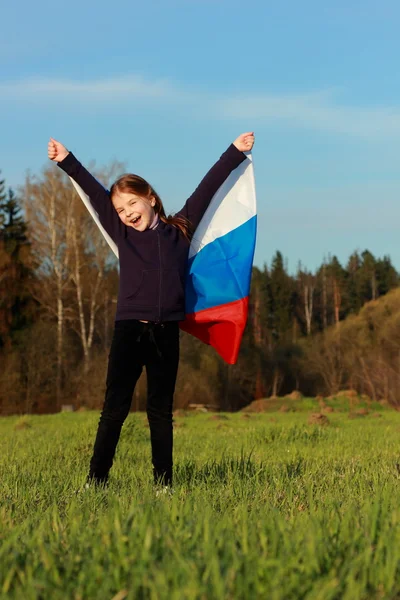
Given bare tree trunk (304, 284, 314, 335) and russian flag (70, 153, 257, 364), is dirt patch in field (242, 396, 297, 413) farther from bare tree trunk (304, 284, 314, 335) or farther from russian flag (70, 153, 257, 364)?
bare tree trunk (304, 284, 314, 335)

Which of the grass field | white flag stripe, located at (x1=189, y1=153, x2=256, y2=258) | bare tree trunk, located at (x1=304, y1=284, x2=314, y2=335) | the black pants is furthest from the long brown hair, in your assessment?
bare tree trunk, located at (x1=304, y1=284, x2=314, y2=335)

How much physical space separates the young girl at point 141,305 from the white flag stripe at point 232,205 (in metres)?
0.52

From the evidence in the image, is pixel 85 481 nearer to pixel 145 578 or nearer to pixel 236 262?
pixel 236 262

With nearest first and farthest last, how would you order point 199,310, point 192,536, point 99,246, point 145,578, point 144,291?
point 145,578 → point 192,536 → point 144,291 → point 199,310 → point 99,246

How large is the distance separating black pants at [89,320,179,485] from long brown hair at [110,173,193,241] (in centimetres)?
72

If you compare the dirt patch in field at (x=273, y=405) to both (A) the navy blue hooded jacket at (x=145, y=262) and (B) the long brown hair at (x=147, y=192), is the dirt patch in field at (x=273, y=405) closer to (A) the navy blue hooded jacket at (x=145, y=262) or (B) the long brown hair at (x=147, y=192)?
(B) the long brown hair at (x=147, y=192)

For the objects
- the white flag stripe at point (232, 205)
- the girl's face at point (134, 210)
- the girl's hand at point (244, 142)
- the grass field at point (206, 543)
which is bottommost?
the grass field at point (206, 543)

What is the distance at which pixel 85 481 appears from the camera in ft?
17.0

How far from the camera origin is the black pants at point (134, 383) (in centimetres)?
512

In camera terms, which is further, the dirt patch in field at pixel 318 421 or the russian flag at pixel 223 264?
the dirt patch in field at pixel 318 421

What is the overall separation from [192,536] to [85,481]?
2602 millimetres

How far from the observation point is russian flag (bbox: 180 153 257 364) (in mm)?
5715

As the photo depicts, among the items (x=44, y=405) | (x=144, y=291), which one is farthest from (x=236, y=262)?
(x=44, y=405)

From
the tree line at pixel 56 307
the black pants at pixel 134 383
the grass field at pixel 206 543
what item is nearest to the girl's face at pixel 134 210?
the black pants at pixel 134 383
